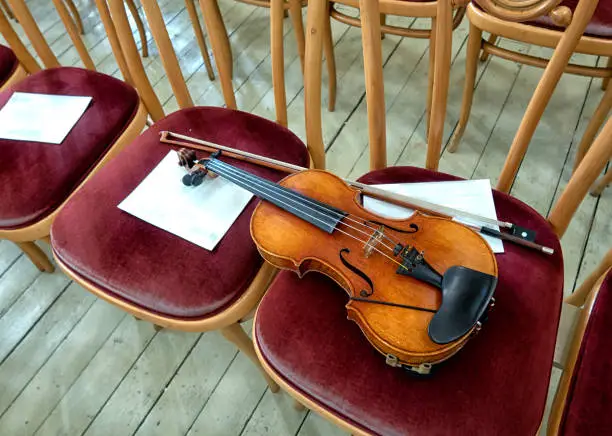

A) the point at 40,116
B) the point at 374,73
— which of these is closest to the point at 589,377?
the point at 374,73

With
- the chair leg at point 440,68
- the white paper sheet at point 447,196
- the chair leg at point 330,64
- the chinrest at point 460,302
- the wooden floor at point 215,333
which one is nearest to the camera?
the chinrest at point 460,302

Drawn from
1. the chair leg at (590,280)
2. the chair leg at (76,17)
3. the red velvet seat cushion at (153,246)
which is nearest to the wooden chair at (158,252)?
the red velvet seat cushion at (153,246)

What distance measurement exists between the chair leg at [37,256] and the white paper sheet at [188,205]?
1.88 ft

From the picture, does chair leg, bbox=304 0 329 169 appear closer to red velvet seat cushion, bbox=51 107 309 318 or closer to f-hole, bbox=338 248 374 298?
red velvet seat cushion, bbox=51 107 309 318

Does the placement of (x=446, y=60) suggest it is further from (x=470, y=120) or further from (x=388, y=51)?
(x=388, y=51)

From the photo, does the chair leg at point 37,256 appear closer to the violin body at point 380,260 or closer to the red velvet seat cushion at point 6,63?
the red velvet seat cushion at point 6,63

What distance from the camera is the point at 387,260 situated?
663 millimetres

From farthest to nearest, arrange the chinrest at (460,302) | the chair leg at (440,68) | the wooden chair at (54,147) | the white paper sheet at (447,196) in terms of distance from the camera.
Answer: the wooden chair at (54,147) → the white paper sheet at (447,196) → the chair leg at (440,68) → the chinrest at (460,302)

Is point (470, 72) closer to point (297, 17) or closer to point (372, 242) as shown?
point (297, 17)

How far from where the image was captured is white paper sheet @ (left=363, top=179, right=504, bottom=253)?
80 cm

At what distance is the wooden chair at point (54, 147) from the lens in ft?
3.06

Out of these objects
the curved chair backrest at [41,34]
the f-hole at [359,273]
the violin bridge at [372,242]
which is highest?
the curved chair backrest at [41,34]

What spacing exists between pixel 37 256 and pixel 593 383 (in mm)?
1352

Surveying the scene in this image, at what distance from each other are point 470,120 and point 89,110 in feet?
3.87
